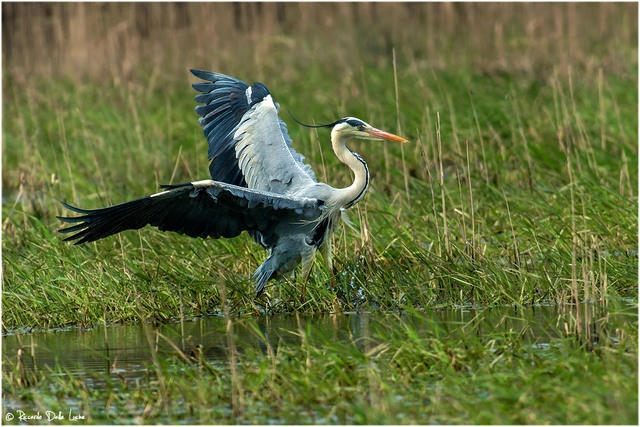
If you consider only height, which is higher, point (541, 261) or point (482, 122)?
point (482, 122)

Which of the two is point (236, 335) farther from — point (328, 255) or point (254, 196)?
point (328, 255)

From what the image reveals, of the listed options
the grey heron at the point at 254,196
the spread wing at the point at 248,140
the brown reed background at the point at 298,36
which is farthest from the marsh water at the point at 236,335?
the brown reed background at the point at 298,36

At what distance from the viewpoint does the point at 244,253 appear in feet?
20.7

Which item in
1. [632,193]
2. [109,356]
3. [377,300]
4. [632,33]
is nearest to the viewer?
[109,356]

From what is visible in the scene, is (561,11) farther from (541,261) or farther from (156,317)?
(156,317)

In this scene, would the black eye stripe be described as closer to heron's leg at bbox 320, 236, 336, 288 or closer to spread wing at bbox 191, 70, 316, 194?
spread wing at bbox 191, 70, 316, 194

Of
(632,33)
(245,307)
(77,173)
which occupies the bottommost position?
(245,307)

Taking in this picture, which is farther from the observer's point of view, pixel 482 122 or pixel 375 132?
pixel 482 122

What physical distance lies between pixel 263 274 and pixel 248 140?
0.93m

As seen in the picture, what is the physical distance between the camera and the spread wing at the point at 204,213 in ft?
16.6

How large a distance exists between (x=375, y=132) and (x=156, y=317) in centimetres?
183

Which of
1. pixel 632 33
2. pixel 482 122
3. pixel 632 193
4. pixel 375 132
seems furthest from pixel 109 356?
pixel 632 33

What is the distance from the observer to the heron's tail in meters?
5.62

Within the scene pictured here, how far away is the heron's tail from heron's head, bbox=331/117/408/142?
38.3 inches
